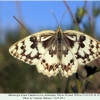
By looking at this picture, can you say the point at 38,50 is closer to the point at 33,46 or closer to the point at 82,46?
the point at 33,46

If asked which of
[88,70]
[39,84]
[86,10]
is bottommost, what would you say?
[39,84]

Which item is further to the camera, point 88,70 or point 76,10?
point 76,10

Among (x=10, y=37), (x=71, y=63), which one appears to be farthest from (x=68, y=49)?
(x=10, y=37)

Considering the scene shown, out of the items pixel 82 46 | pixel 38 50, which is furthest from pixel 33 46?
pixel 82 46

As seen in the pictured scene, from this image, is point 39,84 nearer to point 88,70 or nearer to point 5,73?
point 5,73
